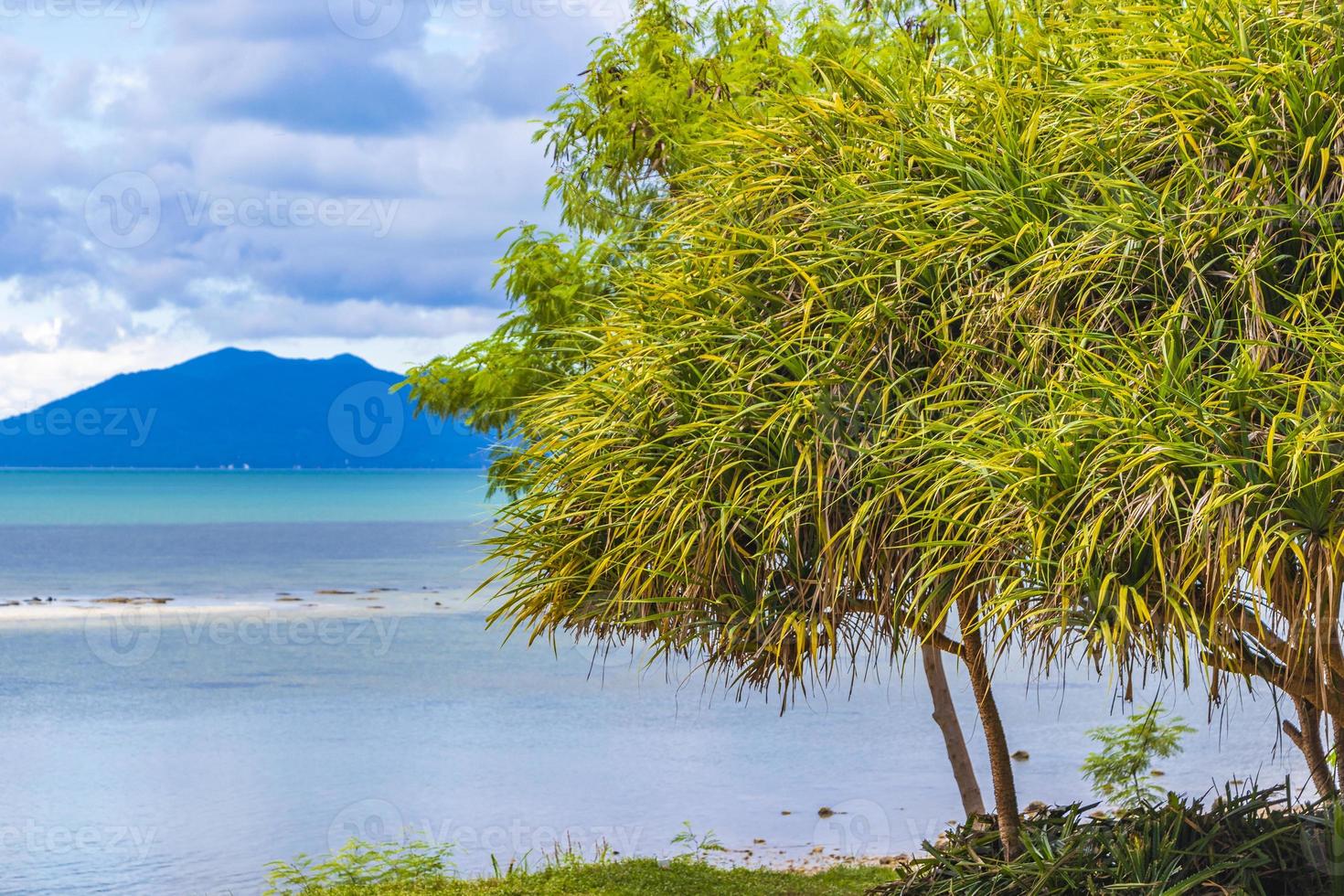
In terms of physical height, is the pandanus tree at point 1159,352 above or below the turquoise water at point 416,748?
above

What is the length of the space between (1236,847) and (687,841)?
10805mm

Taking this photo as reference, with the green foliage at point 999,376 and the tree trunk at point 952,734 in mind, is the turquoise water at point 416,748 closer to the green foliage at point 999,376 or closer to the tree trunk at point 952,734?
the green foliage at point 999,376

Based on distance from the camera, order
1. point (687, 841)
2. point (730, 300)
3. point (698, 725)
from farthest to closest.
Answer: point (698, 725), point (687, 841), point (730, 300)

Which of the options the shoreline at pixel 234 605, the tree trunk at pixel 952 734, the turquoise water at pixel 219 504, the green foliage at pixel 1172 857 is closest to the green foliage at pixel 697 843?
the tree trunk at pixel 952 734

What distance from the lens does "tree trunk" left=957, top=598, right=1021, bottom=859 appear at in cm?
694

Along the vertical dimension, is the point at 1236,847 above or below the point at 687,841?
above

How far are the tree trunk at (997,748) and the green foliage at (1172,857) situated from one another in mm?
101

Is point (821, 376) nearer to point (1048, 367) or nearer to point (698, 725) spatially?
point (1048, 367)

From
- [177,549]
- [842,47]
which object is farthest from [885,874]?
[177,549]

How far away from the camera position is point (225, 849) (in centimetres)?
1709

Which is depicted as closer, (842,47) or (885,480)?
(885,480)

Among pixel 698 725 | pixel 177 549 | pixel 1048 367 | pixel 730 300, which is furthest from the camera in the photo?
pixel 177 549

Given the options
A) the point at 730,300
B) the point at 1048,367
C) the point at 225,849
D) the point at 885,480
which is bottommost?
the point at 225,849

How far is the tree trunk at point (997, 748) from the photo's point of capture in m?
6.94
